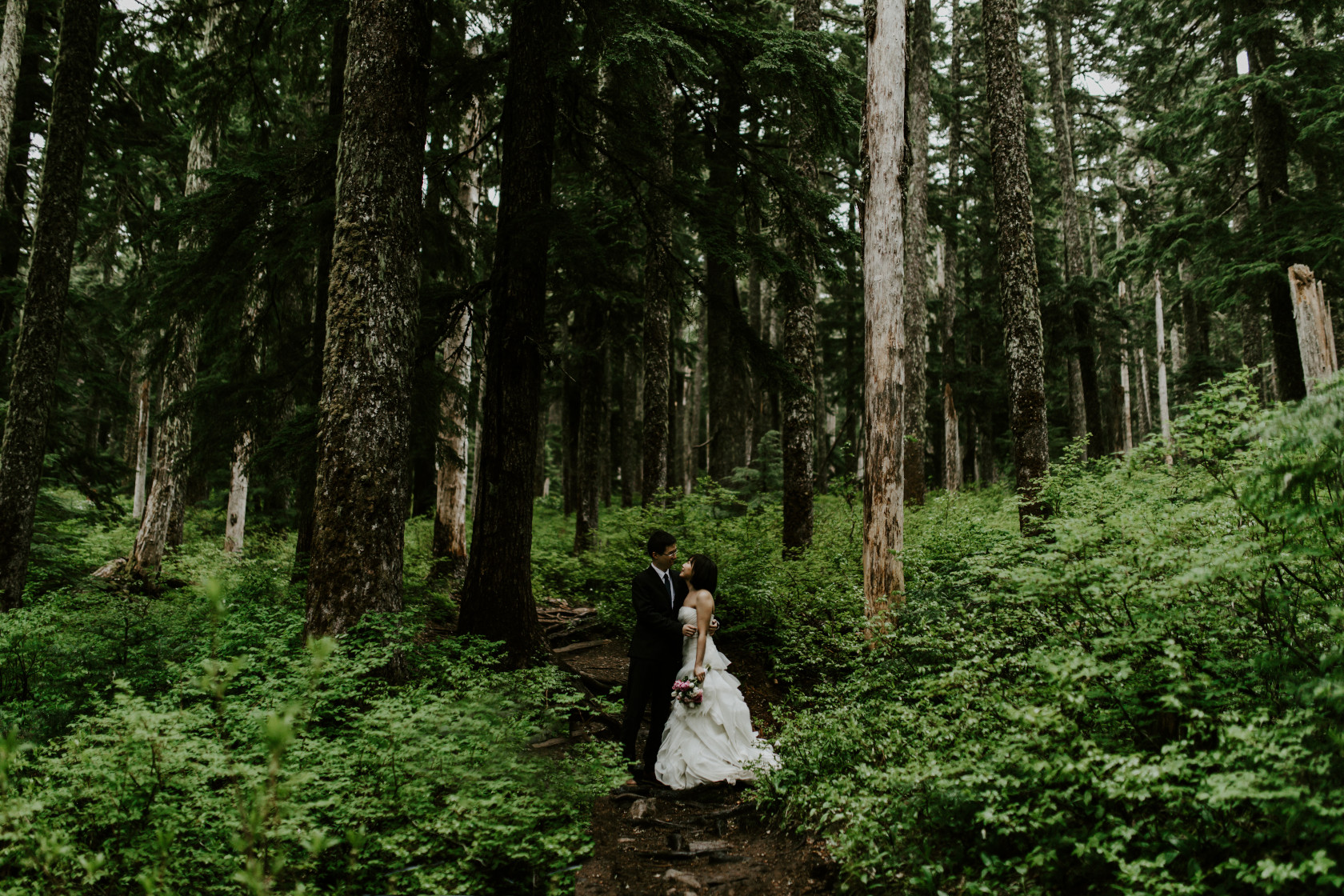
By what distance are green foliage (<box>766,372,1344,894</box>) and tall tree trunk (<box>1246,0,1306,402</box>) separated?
14739 millimetres

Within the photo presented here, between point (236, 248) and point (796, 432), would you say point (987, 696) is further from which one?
point (236, 248)

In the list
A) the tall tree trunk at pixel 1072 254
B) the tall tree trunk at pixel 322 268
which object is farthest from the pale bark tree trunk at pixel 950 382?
the tall tree trunk at pixel 322 268

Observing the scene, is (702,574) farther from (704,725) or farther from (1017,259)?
(1017,259)

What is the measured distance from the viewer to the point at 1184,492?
5199 millimetres

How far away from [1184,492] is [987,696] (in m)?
2.49

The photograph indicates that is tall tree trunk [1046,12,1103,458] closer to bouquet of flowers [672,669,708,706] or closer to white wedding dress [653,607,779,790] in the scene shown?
white wedding dress [653,607,779,790]

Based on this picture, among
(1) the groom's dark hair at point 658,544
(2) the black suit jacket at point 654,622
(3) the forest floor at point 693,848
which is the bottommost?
(3) the forest floor at point 693,848

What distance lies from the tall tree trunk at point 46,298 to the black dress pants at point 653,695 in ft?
24.0

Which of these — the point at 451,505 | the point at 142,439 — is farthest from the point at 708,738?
the point at 142,439

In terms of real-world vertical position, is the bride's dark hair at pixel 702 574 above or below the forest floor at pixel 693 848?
above

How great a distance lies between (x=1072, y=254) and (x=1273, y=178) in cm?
630

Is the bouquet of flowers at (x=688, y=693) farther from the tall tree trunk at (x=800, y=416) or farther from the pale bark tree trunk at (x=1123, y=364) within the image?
the pale bark tree trunk at (x=1123, y=364)

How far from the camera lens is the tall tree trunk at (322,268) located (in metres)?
7.64

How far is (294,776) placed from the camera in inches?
125
